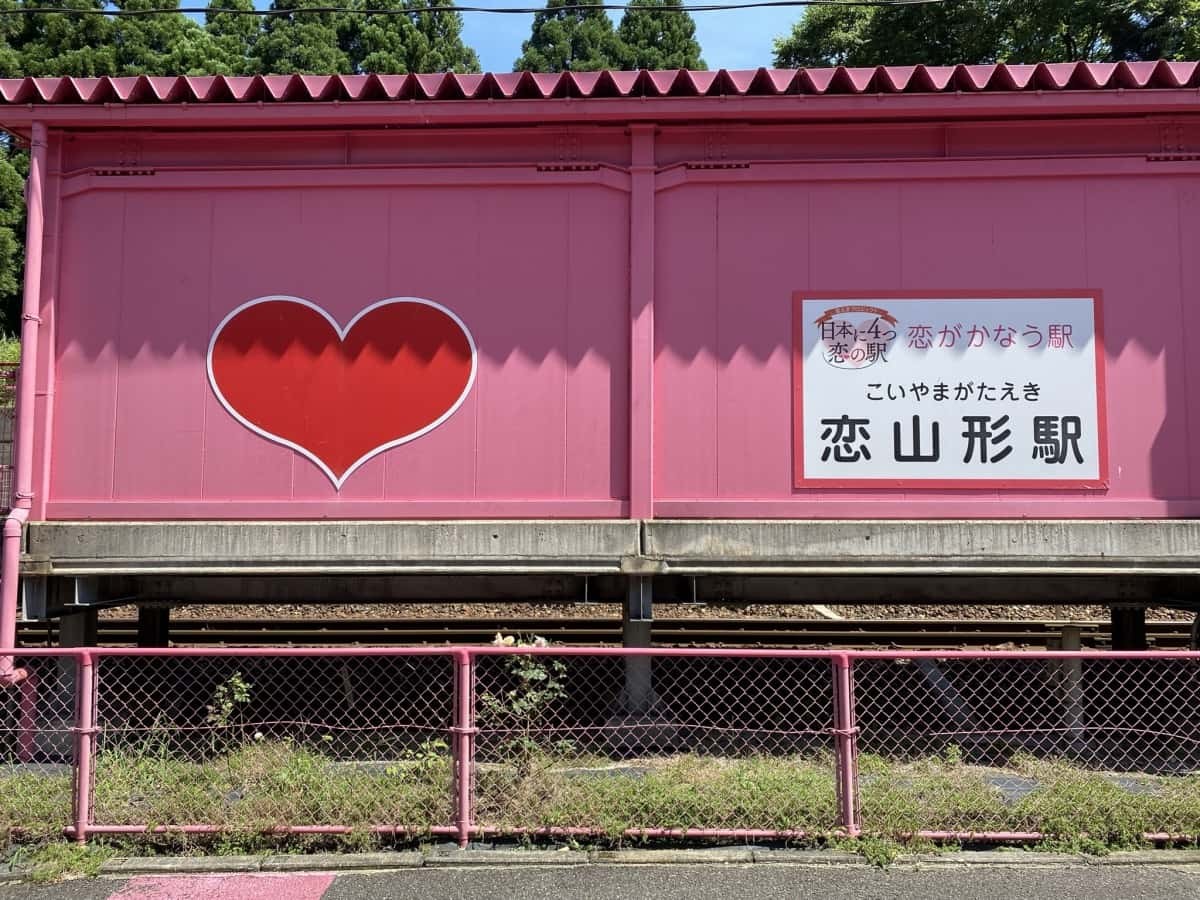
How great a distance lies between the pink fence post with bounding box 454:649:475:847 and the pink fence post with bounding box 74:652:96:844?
1.82 m

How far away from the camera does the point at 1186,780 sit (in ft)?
15.3

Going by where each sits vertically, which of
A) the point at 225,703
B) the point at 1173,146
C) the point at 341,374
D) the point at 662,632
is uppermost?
the point at 1173,146

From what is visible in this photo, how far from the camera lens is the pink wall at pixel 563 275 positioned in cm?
531

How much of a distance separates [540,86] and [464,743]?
3.99 metres

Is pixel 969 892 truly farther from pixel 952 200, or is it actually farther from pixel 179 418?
pixel 179 418

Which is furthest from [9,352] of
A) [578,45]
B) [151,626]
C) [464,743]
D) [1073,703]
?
[578,45]

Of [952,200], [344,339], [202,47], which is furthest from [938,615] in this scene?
[202,47]

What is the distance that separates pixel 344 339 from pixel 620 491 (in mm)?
2104

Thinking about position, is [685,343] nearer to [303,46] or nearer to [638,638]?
[638,638]

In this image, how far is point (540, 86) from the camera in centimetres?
522

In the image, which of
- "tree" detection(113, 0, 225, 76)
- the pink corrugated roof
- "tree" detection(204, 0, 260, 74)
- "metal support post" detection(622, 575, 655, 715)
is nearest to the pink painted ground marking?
"metal support post" detection(622, 575, 655, 715)

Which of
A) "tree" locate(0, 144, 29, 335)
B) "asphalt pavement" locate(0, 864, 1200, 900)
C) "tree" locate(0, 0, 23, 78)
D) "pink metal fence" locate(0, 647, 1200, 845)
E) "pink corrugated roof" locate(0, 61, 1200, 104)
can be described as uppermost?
"tree" locate(0, 0, 23, 78)

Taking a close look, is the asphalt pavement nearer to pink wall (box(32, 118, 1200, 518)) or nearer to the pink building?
the pink building

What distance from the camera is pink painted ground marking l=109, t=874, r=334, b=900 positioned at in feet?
11.8
